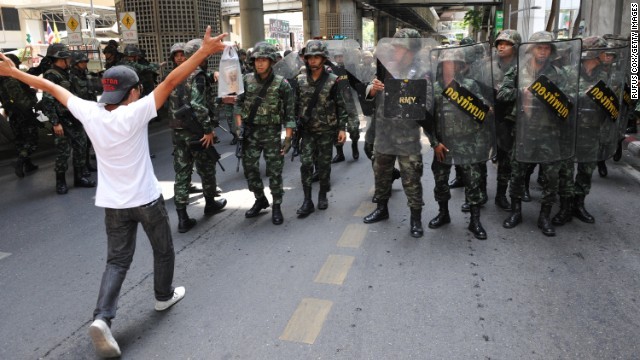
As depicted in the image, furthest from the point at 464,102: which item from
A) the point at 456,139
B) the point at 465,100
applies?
the point at 456,139

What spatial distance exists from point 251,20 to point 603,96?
14.9 meters

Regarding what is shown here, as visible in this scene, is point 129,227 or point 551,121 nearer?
point 129,227

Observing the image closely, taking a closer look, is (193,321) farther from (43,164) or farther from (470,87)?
(43,164)

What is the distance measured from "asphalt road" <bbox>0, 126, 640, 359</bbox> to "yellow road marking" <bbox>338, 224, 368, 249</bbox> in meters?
0.02

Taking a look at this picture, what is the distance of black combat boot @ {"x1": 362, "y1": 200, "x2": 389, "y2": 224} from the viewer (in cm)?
517

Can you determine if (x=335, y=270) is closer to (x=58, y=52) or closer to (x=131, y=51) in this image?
(x=58, y=52)

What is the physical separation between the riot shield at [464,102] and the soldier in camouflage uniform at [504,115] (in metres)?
0.40

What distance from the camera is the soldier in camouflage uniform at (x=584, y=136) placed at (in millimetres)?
4770

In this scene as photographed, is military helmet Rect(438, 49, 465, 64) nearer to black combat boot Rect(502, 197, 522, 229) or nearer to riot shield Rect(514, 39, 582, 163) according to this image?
riot shield Rect(514, 39, 582, 163)

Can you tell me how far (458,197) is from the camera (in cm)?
603

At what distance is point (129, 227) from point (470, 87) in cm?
300

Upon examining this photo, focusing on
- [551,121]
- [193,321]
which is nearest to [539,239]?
[551,121]

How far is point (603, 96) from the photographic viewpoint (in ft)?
15.6

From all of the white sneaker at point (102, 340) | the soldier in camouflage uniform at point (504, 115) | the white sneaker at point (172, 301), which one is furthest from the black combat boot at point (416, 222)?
the white sneaker at point (102, 340)
